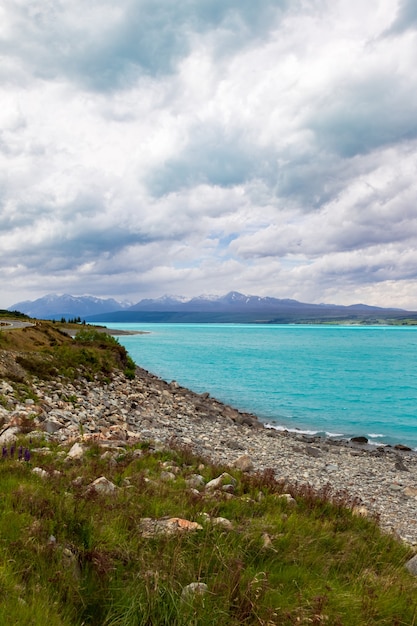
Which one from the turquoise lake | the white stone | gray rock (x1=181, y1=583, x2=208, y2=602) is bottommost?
the turquoise lake

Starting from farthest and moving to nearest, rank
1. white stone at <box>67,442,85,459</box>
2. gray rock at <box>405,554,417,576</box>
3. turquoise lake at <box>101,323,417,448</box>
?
1. turquoise lake at <box>101,323,417,448</box>
2. white stone at <box>67,442,85,459</box>
3. gray rock at <box>405,554,417,576</box>

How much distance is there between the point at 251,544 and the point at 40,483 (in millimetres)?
4123

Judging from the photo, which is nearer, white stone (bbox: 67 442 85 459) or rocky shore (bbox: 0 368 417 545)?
white stone (bbox: 67 442 85 459)

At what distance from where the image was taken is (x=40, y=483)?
298 inches

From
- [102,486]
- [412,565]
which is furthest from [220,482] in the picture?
[412,565]

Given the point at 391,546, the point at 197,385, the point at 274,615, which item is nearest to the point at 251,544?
the point at 274,615

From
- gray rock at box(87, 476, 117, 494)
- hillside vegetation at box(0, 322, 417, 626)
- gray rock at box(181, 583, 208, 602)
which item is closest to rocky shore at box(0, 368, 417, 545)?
hillside vegetation at box(0, 322, 417, 626)

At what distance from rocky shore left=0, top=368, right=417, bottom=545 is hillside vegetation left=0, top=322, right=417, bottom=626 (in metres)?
2.66

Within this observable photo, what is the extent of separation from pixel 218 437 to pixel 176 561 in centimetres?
1916

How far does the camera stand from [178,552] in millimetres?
5473

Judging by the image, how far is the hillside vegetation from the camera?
464 centimetres

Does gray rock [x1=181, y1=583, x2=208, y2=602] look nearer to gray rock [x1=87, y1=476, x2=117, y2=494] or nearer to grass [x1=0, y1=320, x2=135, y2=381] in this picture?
gray rock [x1=87, y1=476, x2=117, y2=494]

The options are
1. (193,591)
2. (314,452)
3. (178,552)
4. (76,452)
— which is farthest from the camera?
(314,452)

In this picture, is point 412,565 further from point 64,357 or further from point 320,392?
point 320,392
